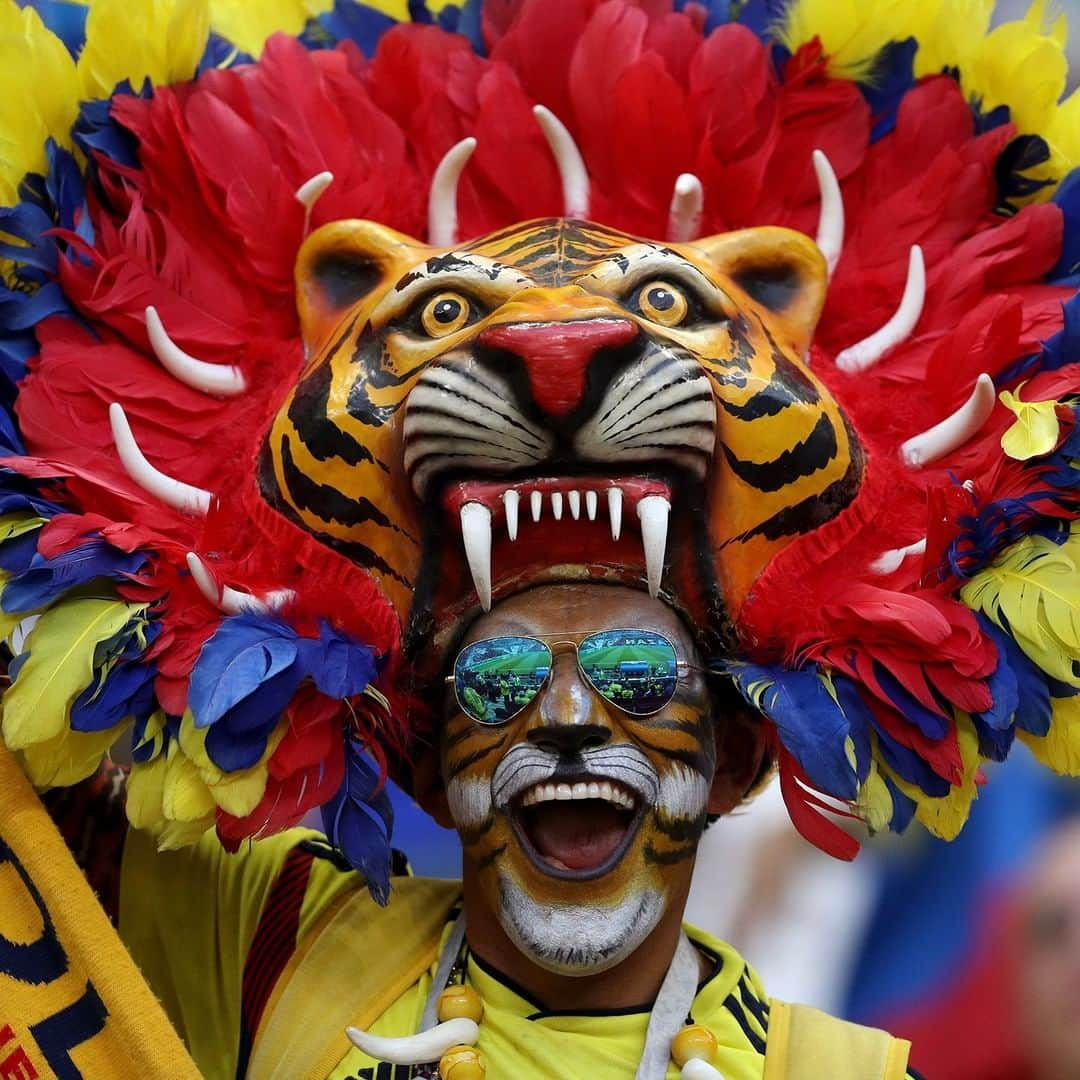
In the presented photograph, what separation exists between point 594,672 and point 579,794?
0.16 meters

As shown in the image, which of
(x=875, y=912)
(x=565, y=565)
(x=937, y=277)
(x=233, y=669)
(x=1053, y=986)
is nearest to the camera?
(x=233, y=669)

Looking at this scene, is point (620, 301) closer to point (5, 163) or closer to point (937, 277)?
point (937, 277)

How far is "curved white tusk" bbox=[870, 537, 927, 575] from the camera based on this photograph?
2.10 metres

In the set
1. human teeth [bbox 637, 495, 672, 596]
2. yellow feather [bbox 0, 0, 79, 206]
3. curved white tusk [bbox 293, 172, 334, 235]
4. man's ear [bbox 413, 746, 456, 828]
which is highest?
yellow feather [bbox 0, 0, 79, 206]

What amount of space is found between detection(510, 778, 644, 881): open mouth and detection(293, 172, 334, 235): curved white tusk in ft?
3.04

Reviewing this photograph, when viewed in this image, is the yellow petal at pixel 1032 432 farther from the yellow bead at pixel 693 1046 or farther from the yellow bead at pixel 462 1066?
the yellow bead at pixel 462 1066

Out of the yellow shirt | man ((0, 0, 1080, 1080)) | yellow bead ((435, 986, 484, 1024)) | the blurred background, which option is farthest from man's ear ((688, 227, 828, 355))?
the blurred background

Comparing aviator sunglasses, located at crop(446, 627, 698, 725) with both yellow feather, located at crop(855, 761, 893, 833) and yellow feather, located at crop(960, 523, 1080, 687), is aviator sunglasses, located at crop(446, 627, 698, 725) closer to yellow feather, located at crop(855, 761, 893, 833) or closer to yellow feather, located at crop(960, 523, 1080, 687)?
yellow feather, located at crop(855, 761, 893, 833)

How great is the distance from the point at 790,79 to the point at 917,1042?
2.45 m

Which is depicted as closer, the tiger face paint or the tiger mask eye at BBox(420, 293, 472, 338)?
the tiger face paint

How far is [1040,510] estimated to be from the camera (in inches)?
79.4

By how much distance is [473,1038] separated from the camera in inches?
80.8

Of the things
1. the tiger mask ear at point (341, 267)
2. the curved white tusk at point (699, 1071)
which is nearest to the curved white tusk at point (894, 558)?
the curved white tusk at point (699, 1071)

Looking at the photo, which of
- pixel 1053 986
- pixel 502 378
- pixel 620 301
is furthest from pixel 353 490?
pixel 1053 986
